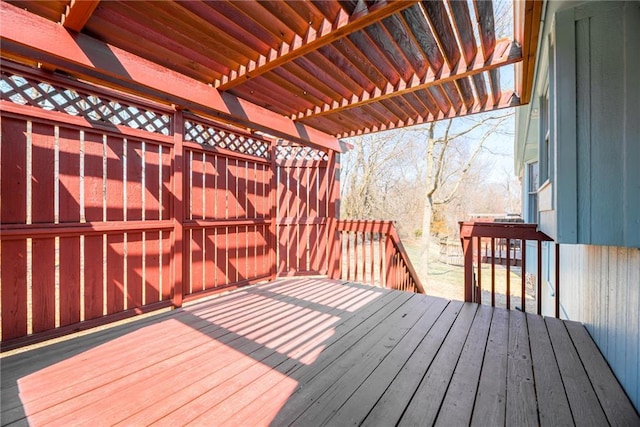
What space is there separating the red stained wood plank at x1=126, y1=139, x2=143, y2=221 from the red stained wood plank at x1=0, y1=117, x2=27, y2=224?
0.76 m

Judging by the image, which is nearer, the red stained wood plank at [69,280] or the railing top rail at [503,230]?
the red stained wood plank at [69,280]

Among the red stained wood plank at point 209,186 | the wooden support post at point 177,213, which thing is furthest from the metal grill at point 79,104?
the red stained wood plank at point 209,186

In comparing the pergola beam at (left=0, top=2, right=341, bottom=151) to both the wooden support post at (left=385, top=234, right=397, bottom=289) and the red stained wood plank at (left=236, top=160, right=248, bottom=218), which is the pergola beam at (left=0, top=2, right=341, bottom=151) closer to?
the red stained wood plank at (left=236, top=160, right=248, bottom=218)

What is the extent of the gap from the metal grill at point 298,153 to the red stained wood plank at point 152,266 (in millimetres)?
2393

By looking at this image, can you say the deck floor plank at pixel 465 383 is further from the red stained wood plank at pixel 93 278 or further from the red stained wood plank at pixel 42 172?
the red stained wood plank at pixel 42 172

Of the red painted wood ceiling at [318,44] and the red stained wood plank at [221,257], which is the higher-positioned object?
the red painted wood ceiling at [318,44]

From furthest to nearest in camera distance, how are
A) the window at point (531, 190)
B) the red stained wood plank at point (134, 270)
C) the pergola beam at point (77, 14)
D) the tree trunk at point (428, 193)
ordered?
the tree trunk at point (428, 193) → the window at point (531, 190) → the red stained wood plank at point (134, 270) → the pergola beam at point (77, 14)

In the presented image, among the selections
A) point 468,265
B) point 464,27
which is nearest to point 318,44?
point 464,27

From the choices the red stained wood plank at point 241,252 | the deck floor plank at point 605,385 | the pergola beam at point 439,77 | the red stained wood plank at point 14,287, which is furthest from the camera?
the red stained wood plank at point 241,252

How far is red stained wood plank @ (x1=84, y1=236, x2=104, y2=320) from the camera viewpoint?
2605mm

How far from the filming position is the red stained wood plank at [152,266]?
3021 mm

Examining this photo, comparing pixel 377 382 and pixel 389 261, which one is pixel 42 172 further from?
pixel 389 261

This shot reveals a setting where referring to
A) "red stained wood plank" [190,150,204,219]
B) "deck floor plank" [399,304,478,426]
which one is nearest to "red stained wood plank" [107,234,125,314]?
"red stained wood plank" [190,150,204,219]

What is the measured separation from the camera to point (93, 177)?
266cm
